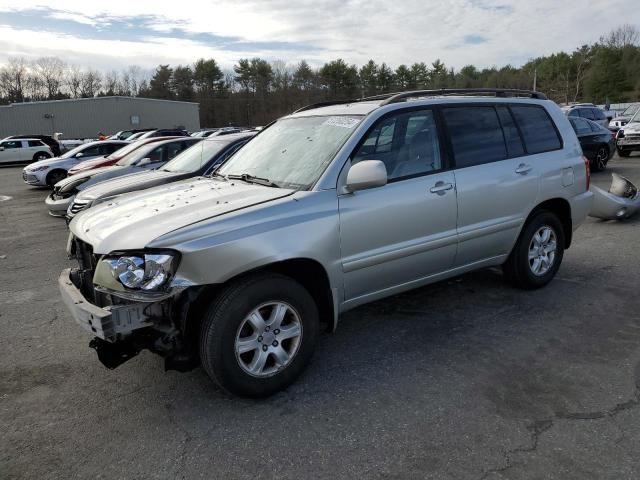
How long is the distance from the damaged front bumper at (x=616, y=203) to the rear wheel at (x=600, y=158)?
666cm

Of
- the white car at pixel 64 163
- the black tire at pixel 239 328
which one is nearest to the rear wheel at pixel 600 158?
the black tire at pixel 239 328

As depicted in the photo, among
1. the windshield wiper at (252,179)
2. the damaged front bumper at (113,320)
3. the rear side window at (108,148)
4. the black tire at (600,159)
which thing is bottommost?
the damaged front bumper at (113,320)

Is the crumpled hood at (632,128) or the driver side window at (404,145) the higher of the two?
the crumpled hood at (632,128)

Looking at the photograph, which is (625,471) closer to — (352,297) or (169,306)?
(352,297)

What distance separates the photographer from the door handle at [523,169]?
455cm

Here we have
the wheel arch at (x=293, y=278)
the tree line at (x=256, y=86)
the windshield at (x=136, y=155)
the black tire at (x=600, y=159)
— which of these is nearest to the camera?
the wheel arch at (x=293, y=278)

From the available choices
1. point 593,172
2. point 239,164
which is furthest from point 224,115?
point 239,164

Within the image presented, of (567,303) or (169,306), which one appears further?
(567,303)

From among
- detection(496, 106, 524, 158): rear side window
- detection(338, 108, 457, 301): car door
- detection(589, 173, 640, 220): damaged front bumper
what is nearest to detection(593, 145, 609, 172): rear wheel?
detection(589, 173, 640, 220): damaged front bumper

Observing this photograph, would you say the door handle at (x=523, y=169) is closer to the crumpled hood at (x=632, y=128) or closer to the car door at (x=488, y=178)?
the car door at (x=488, y=178)

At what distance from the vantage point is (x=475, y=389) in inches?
128

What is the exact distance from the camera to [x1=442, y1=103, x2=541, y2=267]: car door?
419 centimetres

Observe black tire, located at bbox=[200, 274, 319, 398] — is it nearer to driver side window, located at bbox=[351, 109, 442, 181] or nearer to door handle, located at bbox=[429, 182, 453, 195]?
driver side window, located at bbox=[351, 109, 442, 181]

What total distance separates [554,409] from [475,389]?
1.53 feet
